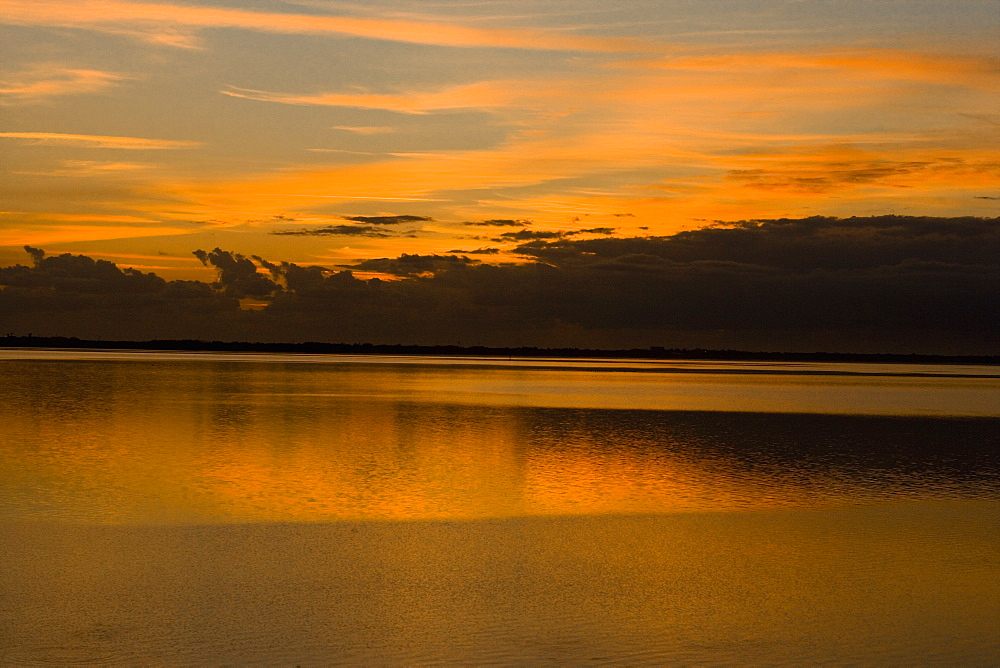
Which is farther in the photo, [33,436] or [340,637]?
[33,436]

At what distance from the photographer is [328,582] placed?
10.1 meters

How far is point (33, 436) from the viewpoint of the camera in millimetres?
23344

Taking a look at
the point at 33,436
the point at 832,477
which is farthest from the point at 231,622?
the point at 33,436

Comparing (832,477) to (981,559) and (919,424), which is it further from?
(919,424)

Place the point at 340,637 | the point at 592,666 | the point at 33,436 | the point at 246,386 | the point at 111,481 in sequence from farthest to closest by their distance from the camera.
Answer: the point at 246,386
the point at 33,436
the point at 111,481
the point at 340,637
the point at 592,666

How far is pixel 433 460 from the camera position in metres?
20.4

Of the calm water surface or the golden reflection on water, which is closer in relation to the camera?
the calm water surface

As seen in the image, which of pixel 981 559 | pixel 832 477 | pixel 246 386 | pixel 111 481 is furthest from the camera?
pixel 246 386

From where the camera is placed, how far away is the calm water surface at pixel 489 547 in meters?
8.24

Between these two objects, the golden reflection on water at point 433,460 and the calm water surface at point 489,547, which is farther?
the golden reflection on water at point 433,460

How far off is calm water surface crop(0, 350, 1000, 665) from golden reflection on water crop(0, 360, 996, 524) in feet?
0.33

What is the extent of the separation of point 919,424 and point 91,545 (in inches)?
1052

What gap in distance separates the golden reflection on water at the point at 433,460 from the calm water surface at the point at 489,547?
10cm

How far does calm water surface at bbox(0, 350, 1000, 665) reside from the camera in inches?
324
